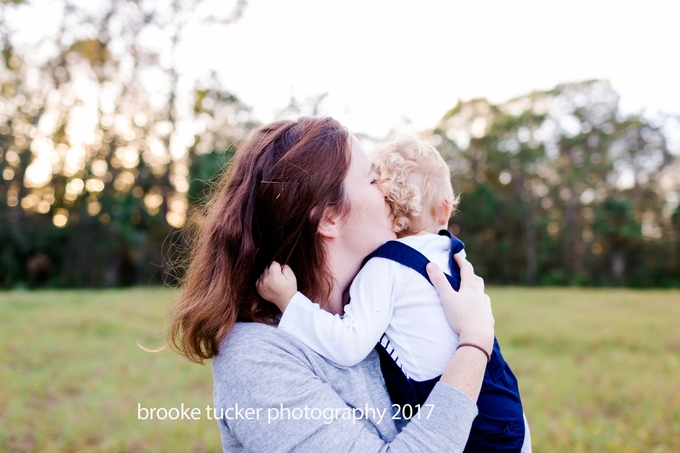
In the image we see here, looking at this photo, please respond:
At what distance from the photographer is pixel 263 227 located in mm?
1449

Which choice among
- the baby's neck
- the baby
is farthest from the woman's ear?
the baby's neck

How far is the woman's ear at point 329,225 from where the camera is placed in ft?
4.83

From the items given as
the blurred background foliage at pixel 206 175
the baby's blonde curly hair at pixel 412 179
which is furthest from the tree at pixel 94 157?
the baby's blonde curly hair at pixel 412 179

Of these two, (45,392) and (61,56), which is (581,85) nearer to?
(61,56)

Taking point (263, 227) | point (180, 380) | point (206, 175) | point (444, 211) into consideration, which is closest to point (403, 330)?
point (263, 227)

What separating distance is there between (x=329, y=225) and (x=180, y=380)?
519 centimetres

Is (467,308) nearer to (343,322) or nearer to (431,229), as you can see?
(343,322)

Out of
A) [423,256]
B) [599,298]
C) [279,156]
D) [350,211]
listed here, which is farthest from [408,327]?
[599,298]

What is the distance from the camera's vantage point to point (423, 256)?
1.55 meters

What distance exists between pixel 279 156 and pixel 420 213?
0.62 meters

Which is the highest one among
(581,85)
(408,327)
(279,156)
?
(581,85)

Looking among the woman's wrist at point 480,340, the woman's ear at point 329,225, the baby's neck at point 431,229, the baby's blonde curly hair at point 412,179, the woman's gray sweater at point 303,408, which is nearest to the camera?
the woman's gray sweater at point 303,408

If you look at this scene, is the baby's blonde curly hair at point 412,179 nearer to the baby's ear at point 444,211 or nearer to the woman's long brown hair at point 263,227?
the baby's ear at point 444,211

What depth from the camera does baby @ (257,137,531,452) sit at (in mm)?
1377
